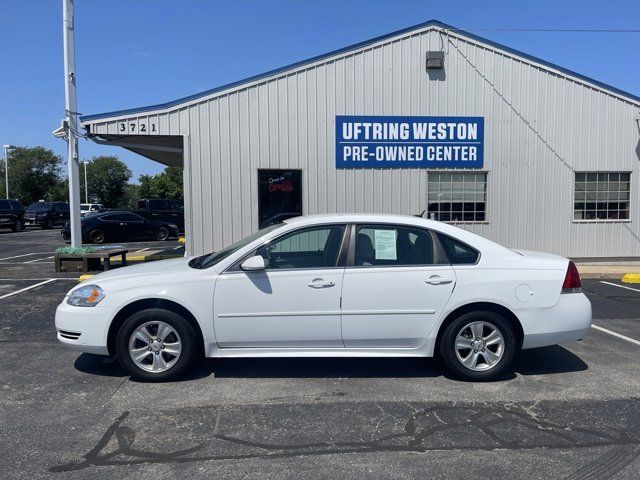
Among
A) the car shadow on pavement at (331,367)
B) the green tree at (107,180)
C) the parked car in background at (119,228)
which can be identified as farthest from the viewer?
the green tree at (107,180)

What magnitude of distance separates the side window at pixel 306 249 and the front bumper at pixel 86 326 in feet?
4.96

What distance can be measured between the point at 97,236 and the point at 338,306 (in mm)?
19051

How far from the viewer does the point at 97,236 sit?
2183cm

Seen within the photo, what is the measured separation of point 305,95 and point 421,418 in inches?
373

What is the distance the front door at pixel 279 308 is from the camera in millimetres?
4969

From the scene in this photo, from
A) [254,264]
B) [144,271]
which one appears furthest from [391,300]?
[144,271]

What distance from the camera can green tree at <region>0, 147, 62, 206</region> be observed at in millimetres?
68625

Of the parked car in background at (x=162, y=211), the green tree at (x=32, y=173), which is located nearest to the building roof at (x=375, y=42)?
the parked car in background at (x=162, y=211)

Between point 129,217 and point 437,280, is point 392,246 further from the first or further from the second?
point 129,217

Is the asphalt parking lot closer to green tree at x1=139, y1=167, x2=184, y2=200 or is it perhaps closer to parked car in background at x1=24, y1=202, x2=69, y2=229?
parked car in background at x1=24, y1=202, x2=69, y2=229

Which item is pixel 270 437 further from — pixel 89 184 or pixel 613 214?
pixel 89 184

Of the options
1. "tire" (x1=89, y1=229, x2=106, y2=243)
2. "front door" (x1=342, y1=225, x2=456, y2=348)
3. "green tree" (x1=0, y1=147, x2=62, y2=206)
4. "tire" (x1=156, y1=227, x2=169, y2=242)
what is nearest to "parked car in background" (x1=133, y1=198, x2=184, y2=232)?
"tire" (x1=156, y1=227, x2=169, y2=242)

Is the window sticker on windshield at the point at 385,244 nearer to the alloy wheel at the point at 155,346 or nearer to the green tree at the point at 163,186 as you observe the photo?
the alloy wheel at the point at 155,346

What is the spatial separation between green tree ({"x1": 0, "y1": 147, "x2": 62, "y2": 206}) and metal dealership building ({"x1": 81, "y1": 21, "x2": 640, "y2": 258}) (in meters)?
62.8
